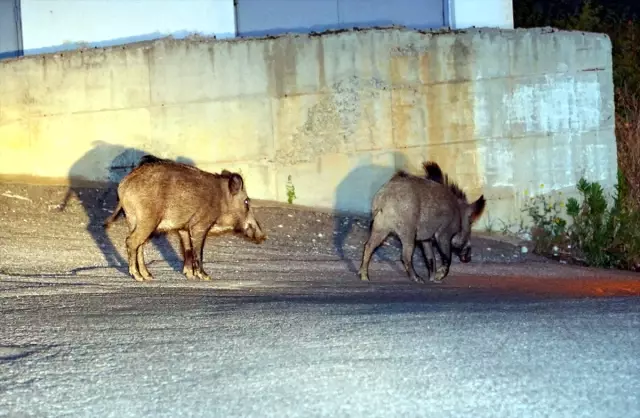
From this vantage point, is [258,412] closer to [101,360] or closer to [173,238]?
[101,360]

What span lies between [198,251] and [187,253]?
136mm

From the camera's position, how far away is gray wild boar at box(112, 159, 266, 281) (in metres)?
10.5

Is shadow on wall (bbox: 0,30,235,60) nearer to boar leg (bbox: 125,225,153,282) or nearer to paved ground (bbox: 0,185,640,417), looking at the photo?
paved ground (bbox: 0,185,640,417)

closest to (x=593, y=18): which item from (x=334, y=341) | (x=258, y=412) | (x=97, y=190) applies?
(x=97, y=190)

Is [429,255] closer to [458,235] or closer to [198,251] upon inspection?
[458,235]

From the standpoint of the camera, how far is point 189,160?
16047 mm

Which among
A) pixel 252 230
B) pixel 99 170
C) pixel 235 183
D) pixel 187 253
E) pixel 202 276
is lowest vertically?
pixel 202 276

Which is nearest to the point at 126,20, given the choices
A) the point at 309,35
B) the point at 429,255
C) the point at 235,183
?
the point at 309,35

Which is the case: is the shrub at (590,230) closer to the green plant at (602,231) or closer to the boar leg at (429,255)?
the green plant at (602,231)

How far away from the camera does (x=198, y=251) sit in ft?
36.5

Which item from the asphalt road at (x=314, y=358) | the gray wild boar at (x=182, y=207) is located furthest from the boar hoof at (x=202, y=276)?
the asphalt road at (x=314, y=358)

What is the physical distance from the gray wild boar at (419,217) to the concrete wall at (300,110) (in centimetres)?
362

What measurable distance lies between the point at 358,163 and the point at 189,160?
2.56m

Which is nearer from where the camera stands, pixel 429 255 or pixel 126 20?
A: pixel 429 255
